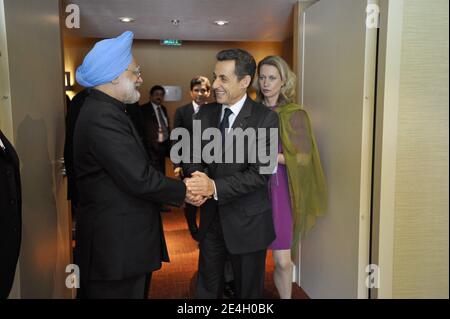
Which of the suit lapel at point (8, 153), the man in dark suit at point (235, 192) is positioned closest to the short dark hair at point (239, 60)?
the man in dark suit at point (235, 192)

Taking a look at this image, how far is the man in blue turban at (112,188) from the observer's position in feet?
5.56

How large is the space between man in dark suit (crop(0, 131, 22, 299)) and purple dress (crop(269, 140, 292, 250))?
1.49 m

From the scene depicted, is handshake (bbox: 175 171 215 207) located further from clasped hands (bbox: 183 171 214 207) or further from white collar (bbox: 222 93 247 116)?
white collar (bbox: 222 93 247 116)

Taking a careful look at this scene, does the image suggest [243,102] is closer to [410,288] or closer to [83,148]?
[83,148]

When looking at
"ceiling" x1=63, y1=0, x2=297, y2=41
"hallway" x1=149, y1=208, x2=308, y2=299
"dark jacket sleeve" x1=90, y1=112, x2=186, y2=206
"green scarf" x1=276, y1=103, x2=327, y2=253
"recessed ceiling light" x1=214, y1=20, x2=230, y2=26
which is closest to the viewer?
"dark jacket sleeve" x1=90, y1=112, x2=186, y2=206

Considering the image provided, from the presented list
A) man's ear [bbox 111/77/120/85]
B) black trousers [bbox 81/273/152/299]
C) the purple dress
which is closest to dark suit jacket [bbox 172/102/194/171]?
the purple dress

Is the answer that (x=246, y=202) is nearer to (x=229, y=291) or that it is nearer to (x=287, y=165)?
(x=287, y=165)

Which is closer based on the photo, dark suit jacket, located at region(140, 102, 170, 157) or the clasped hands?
the clasped hands

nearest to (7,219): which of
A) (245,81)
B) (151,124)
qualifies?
(245,81)

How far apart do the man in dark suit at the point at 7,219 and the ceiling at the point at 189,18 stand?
2221 mm

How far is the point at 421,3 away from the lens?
1.85 meters

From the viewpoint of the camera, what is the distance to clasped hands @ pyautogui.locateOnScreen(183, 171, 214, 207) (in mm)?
1979

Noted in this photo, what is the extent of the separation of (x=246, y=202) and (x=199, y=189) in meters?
0.26
